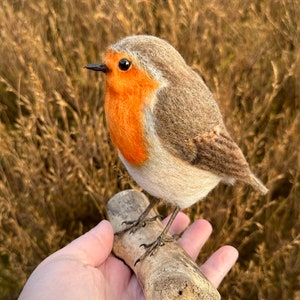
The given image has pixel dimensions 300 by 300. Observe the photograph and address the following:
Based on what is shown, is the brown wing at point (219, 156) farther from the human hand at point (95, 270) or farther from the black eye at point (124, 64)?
the human hand at point (95, 270)

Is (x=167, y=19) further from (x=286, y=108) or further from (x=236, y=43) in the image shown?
(x=286, y=108)

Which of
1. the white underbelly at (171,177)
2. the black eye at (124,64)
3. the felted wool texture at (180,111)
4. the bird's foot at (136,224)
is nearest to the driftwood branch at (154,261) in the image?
the bird's foot at (136,224)

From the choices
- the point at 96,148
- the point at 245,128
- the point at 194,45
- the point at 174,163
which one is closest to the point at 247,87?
the point at 245,128

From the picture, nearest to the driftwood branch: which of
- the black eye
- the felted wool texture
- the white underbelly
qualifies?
the white underbelly

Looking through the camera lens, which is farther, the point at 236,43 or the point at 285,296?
the point at 236,43

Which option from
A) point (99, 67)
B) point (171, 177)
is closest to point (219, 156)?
point (171, 177)
